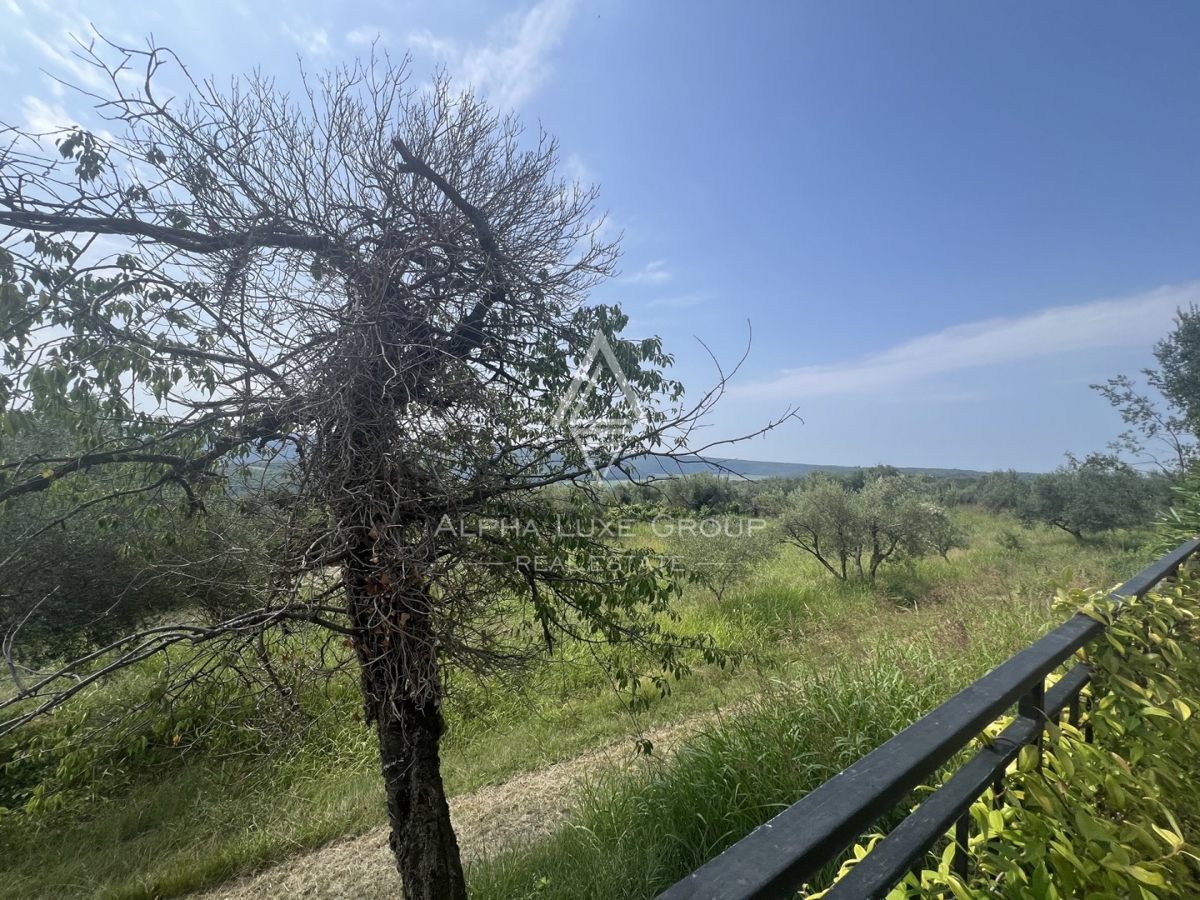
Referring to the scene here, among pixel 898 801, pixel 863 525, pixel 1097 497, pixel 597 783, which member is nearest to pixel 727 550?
pixel 863 525

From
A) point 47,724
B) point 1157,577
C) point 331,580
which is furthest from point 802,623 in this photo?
point 47,724

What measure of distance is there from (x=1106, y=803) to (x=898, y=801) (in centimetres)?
75

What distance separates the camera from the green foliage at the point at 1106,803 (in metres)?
0.92

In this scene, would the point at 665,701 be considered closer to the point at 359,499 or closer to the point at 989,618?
the point at 989,618

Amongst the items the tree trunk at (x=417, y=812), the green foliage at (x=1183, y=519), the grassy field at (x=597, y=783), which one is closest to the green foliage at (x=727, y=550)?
the grassy field at (x=597, y=783)

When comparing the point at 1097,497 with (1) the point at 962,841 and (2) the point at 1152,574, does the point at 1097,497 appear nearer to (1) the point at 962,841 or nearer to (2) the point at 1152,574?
(2) the point at 1152,574

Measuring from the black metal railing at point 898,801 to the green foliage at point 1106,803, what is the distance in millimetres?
52

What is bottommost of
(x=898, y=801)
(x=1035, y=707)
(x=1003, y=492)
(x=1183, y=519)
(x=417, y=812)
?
(x=1003, y=492)

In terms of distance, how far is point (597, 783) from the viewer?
5.00 meters

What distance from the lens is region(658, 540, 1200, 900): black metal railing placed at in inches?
25.7

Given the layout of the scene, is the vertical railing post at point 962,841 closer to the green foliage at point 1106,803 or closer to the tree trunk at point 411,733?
the green foliage at point 1106,803

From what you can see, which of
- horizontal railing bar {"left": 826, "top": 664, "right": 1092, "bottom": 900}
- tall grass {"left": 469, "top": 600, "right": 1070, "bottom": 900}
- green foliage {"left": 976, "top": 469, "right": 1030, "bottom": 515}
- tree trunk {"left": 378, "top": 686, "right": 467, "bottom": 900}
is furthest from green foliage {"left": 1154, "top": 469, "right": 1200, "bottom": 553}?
green foliage {"left": 976, "top": 469, "right": 1030, "bottom": 515}

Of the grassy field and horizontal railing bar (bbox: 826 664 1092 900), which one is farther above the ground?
horizontal railing bar (bbox: 826 664 1092 900)

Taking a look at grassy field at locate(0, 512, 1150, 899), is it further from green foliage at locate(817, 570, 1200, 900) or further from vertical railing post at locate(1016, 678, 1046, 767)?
vertical railing post at locate(1016, 678, 1046, 767)
